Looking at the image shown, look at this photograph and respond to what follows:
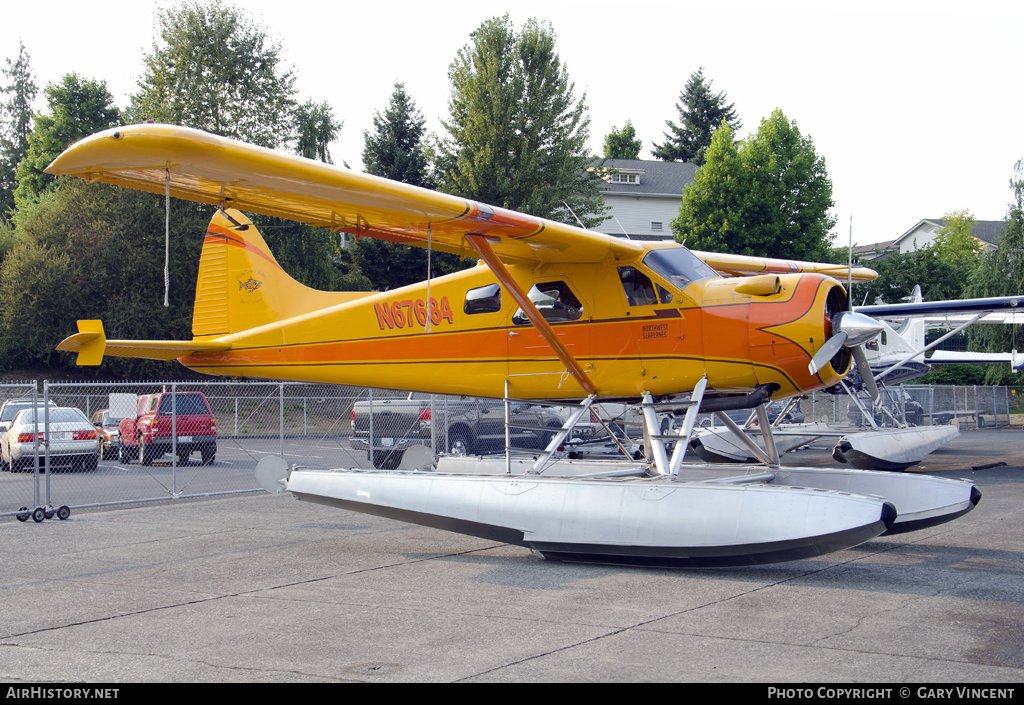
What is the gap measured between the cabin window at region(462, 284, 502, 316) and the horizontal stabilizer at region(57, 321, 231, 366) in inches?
137

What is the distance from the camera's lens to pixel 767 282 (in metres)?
8.01

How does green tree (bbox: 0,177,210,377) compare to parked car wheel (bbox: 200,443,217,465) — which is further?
green tree (bbox: 0,177,210,377)

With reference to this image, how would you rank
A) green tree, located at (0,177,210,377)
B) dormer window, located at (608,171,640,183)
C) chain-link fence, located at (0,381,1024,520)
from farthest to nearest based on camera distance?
dormer window, located at (608,171,640,183) < green tree, located at (0,177,210,377) < chain-link fence, located at (0,381,1024,520)

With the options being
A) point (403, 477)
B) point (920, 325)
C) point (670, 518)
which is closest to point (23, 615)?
point (403, 477)

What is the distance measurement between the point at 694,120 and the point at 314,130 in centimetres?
4953

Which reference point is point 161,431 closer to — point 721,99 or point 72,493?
point 72,493

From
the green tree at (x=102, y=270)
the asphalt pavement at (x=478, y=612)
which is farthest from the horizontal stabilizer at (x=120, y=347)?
the green tree at (x=102, y=270)

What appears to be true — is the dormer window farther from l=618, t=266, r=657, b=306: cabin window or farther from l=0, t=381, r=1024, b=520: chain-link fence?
l=618, t=266, r=657, b=306: cabin window

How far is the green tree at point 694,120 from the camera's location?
7894 cm

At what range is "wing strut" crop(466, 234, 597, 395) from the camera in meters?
8.30

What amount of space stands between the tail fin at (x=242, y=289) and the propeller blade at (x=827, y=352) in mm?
5920

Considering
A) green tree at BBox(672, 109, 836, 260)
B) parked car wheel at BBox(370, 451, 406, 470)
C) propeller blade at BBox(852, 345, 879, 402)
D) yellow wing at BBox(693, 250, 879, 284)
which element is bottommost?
parked car wheel at BBox(370, 451, 406, 470)

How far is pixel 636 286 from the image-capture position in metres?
8.66

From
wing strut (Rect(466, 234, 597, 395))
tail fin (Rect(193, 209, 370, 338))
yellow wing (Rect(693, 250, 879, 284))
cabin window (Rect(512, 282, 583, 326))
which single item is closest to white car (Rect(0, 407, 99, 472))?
tail fin (Rect(193, 209, 370, 338))
